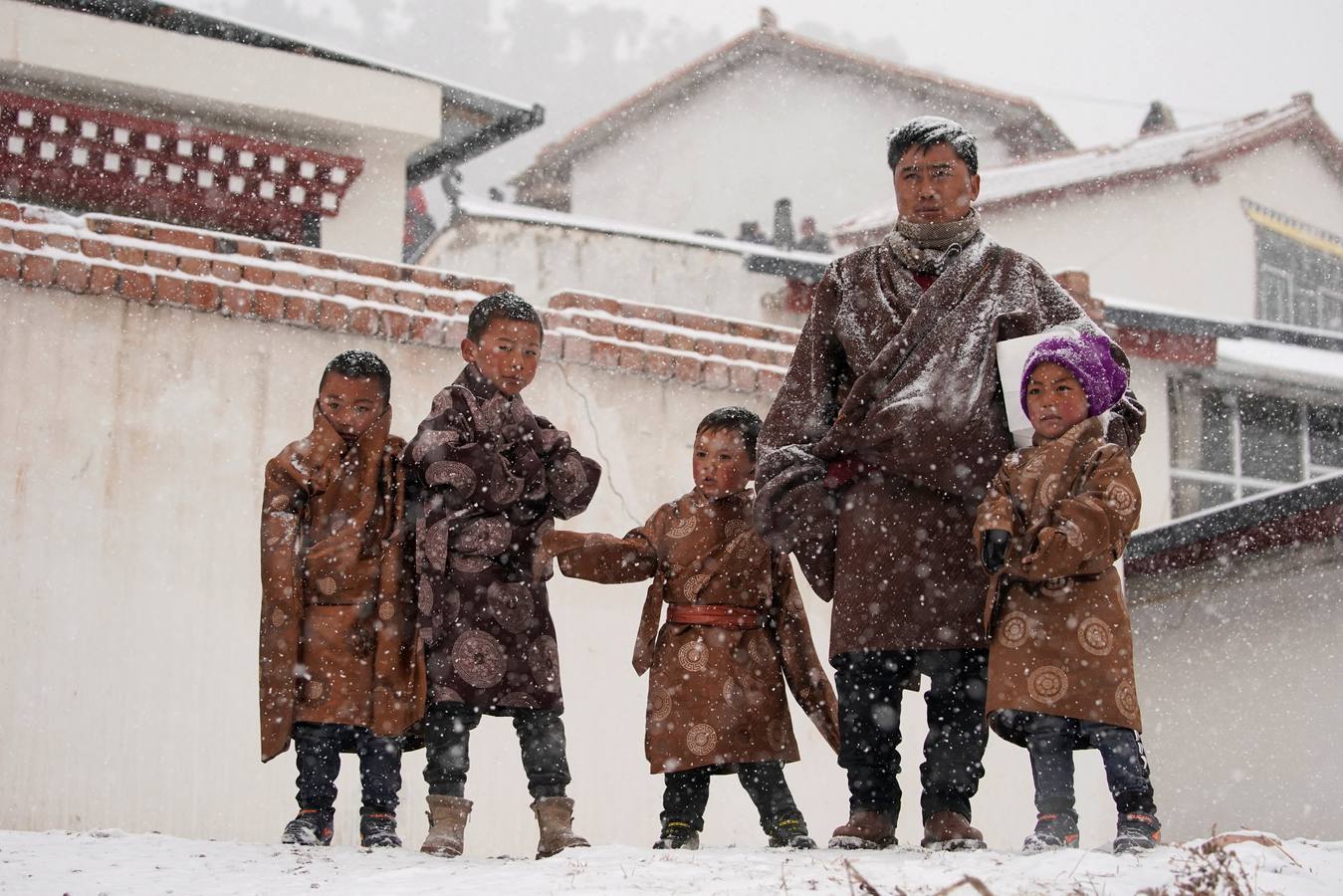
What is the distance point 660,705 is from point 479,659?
608mm

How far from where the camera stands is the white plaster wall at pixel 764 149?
812 inches

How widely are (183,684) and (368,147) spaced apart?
4.49 metres

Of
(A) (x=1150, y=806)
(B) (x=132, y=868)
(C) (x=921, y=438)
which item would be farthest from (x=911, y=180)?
(B) (x=132, y=868)

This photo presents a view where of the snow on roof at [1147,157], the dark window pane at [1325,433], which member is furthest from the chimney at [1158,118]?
the dark window pane at [1325,433]

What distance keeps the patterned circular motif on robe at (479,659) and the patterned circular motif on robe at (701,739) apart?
2.05 ft

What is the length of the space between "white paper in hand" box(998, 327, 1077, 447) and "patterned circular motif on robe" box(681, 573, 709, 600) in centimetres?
112

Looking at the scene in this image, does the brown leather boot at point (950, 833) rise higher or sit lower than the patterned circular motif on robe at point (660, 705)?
lower

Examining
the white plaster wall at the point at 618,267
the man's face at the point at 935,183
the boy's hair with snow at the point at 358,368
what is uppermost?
the white plaster wall at the point at 618,267

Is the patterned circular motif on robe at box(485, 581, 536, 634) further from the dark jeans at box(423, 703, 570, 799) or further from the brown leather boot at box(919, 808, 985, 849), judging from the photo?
the brown leather boot at box(919, 808, 985, 849)

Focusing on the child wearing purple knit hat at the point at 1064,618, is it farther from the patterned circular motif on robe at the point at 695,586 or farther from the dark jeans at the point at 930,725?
the patterned circular motif on robe at the point at 695,586

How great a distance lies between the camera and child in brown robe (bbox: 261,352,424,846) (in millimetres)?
4691

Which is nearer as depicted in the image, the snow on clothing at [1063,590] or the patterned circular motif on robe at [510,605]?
the snow on clothing at [1063,590]

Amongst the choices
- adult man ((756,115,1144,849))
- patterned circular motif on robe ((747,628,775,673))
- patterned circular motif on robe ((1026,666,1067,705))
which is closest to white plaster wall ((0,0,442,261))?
patterned circular motif on robe ((747,628,775,673))

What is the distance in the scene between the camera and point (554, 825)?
182 inches
